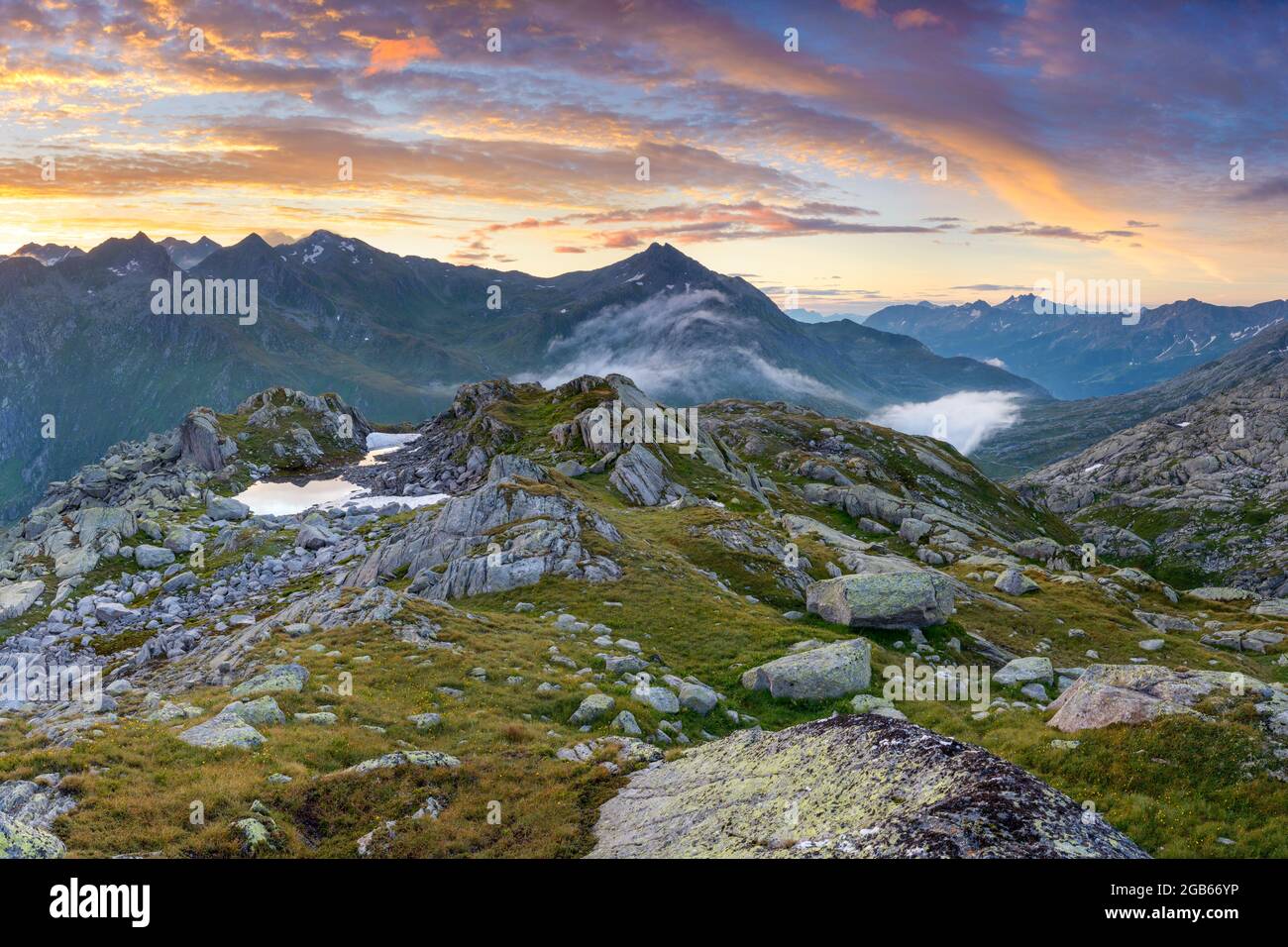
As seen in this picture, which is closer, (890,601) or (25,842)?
(25,842)

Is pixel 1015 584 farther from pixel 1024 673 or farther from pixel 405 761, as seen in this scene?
pixel 405 761

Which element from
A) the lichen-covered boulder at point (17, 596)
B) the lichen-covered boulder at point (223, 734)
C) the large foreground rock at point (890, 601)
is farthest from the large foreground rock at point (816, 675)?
the lichen-covered boulder at point (17, 596)

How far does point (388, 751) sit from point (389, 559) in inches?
1446

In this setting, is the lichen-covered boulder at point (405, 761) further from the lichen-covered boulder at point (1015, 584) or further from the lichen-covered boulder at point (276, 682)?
the lichen-covered boulder at point (1015, 584)

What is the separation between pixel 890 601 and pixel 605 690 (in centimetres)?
2154

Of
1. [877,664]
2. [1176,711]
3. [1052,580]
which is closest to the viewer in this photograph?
[1176,711]

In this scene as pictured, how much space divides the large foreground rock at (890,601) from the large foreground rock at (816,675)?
1067cm

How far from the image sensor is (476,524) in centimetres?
5453

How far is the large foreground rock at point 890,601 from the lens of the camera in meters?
40.7

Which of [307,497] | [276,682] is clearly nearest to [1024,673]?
[276,682]

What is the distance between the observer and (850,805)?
43.2ft

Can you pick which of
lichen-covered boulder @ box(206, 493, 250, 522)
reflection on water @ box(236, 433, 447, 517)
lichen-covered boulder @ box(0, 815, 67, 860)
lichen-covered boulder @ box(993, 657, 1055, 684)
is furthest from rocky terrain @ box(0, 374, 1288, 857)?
reflection on water @ box(236, 433, 447, 517)
